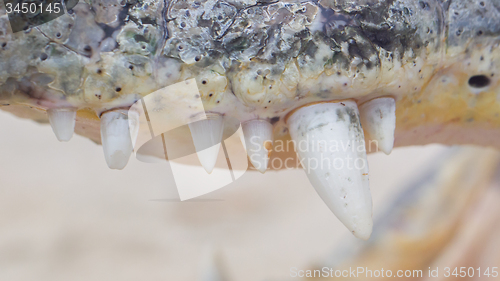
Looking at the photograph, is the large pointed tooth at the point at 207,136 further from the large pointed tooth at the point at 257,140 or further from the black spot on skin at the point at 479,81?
the black spot on skin at the point at 479,81

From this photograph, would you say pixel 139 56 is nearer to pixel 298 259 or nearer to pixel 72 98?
pixel 72 98

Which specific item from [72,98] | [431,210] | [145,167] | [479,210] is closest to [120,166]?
[72,98]

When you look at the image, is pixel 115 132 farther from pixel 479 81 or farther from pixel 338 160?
pixel 479 81

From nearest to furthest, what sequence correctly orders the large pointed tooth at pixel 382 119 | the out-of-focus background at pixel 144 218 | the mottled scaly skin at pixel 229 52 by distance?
the mottled scaly skin at pixel 229 52, the large pointed tooth at pixel 382 119, the out-of-focus background at pixel 144 218

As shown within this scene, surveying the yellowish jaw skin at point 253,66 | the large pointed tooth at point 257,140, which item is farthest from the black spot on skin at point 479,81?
the large pointed tooth at point 257,140

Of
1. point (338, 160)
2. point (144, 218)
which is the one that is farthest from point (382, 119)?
point (144, 218)

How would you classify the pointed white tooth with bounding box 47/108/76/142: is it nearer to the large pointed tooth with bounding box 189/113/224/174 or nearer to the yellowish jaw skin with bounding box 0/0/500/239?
the yellowish jaw skin with bounding box 0/0/500/239
